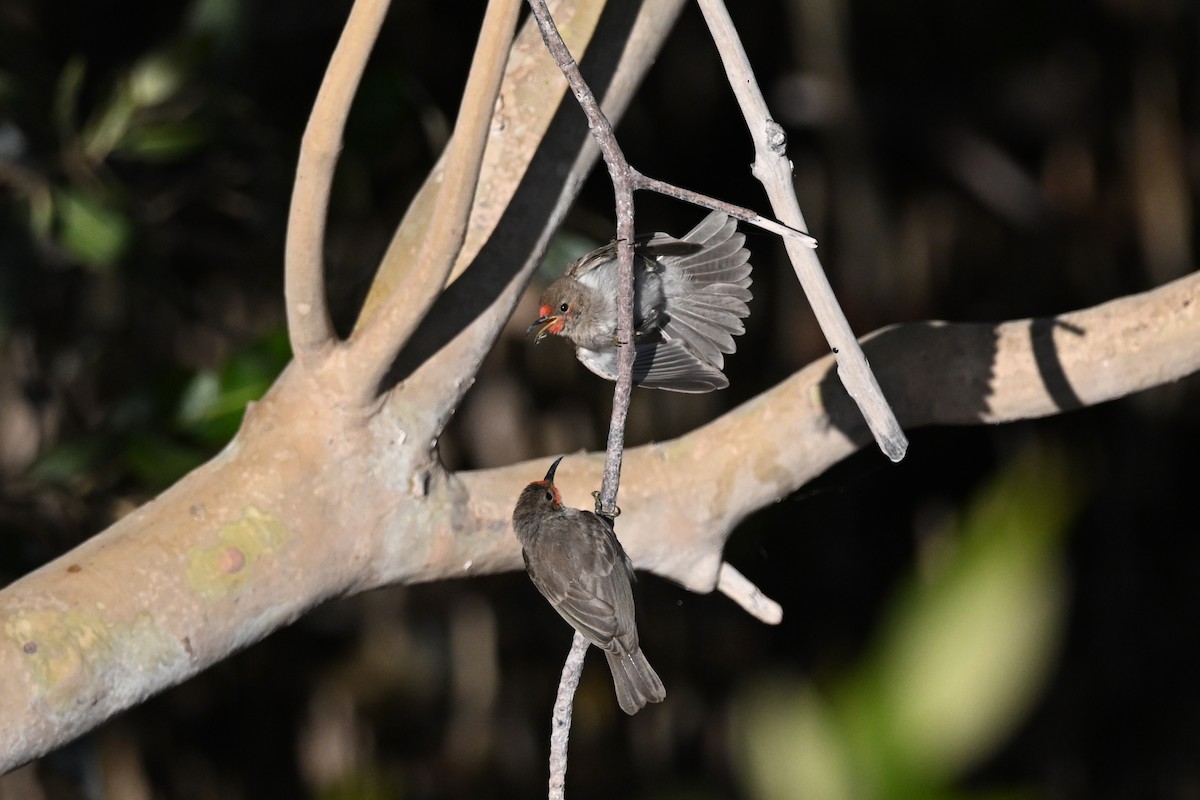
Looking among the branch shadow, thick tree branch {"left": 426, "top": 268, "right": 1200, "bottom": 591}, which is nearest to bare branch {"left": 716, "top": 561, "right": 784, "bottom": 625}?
thick tree branch {"left": 426, "top": 268, "right": 1200, "bottom": 591}

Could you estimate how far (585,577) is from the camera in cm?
161

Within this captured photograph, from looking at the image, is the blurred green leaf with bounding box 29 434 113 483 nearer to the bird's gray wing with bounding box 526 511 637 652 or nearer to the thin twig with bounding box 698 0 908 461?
the bird's gray wing with bounding box 526 511 637 652

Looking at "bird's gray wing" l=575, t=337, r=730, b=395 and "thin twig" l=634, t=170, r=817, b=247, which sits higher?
"bird's gray wing" l=575, t=337, r=730, b=395

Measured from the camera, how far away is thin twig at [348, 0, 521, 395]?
51.6 inches

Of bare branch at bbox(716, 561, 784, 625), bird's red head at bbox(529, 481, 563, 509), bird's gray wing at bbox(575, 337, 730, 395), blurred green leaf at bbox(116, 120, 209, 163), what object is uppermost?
blurred green leaf at bbox(116, 120, 209, 163)

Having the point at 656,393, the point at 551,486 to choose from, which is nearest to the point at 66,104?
the point at 551,486

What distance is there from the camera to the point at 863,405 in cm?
119

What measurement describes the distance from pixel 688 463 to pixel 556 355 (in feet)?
5.84

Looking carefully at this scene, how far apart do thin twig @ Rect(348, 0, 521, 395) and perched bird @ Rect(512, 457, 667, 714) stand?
28 cm

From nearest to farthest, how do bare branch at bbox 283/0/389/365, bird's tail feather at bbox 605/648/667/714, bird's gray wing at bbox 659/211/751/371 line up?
bare branch at bbox 283/0/389/365
bird's tail feather at bbox 605/648/667/714
bird's gray wing at bbox 659/211/751/371

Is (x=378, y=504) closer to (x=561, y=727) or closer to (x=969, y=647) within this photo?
(x=561, y=727)

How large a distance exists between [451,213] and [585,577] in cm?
53

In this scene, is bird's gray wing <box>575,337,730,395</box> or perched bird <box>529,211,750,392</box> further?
perched bird <box>529,211,750,392</box>

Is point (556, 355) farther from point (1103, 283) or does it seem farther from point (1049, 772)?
point (1049, 772)
